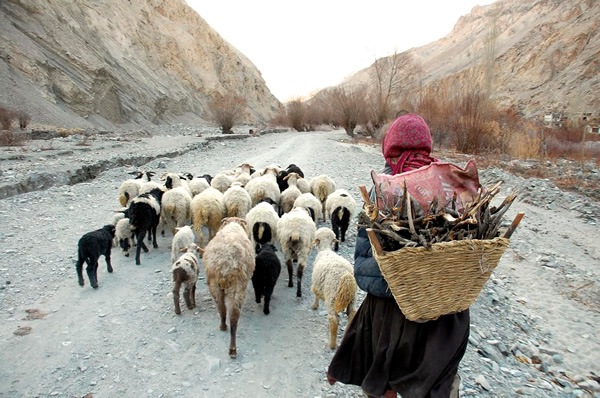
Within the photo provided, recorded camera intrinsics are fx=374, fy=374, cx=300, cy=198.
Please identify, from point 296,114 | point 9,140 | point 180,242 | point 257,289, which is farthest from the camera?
point 296,114

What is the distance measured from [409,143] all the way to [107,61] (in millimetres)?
34546

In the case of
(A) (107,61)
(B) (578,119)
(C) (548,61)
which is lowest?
(B) (578,119)

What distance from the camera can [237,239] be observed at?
4297 mm

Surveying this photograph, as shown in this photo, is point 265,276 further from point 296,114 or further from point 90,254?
point 296,114

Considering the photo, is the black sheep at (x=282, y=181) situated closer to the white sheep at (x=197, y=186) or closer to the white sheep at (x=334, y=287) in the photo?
the white sheep at (x=197, y=186)

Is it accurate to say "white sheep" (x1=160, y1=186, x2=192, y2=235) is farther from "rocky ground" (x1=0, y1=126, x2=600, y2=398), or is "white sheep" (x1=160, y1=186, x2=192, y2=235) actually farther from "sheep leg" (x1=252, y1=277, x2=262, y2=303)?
"sheep leg" (x1=252, y1=277, x2=262, y2=303)

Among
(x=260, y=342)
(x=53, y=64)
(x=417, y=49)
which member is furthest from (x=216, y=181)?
(x=417, y=49)

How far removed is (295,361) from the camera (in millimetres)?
3674

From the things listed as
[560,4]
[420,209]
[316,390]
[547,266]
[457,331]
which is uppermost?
[560,4]

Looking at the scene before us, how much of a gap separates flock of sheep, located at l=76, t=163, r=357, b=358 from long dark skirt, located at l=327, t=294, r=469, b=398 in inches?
62.1

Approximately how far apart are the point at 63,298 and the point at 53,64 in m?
26.8

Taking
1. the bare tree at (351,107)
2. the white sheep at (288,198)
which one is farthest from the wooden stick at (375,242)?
the bare tree at (351,107)

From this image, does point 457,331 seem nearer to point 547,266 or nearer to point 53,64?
point 547,266

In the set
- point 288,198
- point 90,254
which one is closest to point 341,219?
point 288,198
